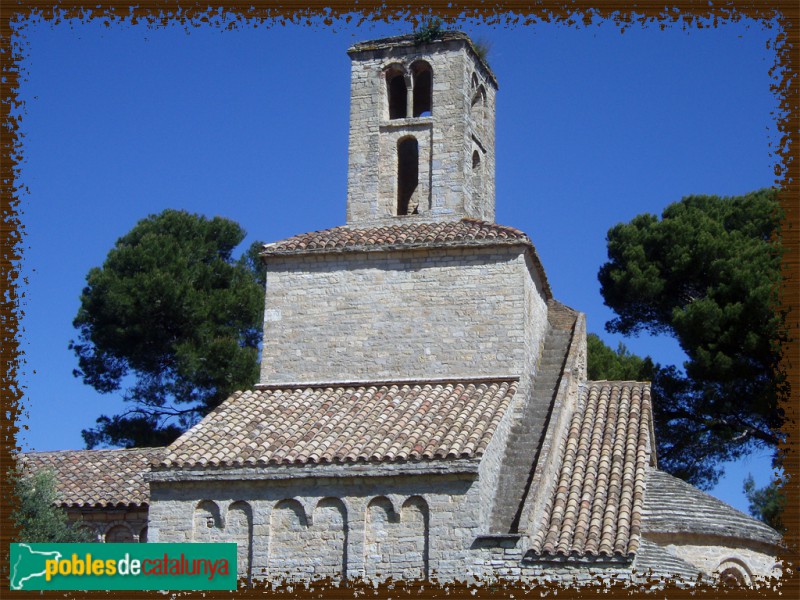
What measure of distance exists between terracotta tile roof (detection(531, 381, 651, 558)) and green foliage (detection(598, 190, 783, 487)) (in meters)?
6.39

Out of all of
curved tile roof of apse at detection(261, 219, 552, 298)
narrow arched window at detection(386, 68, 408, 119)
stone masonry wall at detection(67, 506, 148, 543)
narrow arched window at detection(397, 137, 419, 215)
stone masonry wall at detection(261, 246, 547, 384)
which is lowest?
stone masonry wall at detection(67, 506, 148, 543)

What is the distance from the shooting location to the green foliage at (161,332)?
27672 millimetres

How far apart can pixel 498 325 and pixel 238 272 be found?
531 inches

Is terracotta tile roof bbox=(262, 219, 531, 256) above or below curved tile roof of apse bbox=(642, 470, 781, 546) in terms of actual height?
above

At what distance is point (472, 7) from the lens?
32.8 feet

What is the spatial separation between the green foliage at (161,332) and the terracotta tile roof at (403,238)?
30.1ft

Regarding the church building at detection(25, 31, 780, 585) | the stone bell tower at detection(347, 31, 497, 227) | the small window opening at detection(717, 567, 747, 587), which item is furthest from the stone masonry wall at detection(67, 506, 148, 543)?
the small window opening at detection(717, 567, 747, 587)

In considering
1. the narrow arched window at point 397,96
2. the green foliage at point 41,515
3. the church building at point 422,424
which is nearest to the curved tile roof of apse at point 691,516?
the church building at point 422,424

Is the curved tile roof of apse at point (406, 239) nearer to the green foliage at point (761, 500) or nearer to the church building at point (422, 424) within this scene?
the church building at point (422, 424)

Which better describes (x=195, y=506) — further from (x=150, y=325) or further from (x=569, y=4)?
(x=150, y=325)

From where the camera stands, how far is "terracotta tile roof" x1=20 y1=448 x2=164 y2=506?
18.8 meters

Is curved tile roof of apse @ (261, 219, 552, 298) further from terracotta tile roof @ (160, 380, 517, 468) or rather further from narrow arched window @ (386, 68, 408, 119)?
narrow arched window @ (386, 68, 408, 119)

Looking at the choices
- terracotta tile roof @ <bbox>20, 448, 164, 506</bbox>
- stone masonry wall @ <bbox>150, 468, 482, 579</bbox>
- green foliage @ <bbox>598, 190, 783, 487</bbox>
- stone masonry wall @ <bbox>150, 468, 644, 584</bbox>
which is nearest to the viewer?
stone masonry wall @ <bbox>150, 468, 644, 584</bbox>

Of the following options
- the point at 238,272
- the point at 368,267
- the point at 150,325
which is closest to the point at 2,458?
the point at 368,267
